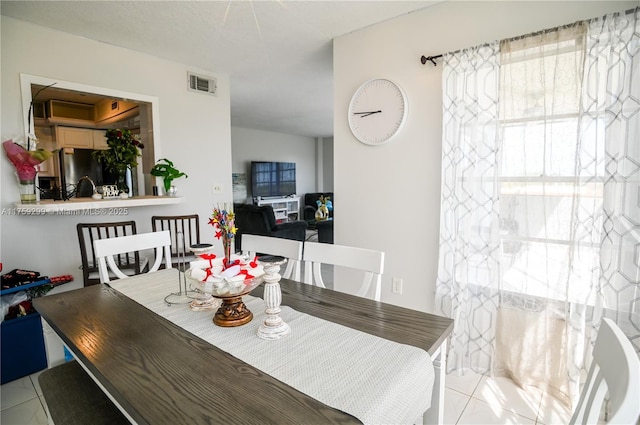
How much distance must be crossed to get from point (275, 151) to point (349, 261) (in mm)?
7109

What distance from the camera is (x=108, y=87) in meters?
2.86

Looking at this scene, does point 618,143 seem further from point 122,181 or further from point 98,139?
point 98,139

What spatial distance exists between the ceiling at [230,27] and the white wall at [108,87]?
0.41 feet

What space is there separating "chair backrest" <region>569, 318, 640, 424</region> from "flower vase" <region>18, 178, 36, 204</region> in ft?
10.6

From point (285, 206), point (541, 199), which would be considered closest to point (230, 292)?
point (541, 199)

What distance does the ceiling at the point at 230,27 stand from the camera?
2.24 metres

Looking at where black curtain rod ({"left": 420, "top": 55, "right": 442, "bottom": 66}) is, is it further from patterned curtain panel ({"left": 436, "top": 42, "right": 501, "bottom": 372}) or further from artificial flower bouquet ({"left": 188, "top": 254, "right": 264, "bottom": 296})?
artificial flower bouquet ({"left": 188, "top": 254, "right": 264, "bottom": 296})

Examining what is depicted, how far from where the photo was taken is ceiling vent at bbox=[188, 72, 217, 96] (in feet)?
11.1

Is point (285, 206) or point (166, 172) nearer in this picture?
point (166, 172)

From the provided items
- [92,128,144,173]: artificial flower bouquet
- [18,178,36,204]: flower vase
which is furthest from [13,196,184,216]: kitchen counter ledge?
[92,128,144,173]: artificial flower bouquet

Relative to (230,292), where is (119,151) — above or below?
above

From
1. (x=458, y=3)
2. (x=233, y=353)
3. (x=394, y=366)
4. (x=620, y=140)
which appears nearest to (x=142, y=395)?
(x=233, y=353)

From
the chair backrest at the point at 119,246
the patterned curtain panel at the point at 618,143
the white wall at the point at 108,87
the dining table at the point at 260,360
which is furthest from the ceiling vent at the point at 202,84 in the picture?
the patterned curtain panel at the point at 618,143

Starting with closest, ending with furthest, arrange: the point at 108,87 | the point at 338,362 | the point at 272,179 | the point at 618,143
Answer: the point at 338,362 < the point at 618,143 < the point at 108,87 < the point at 272,179
